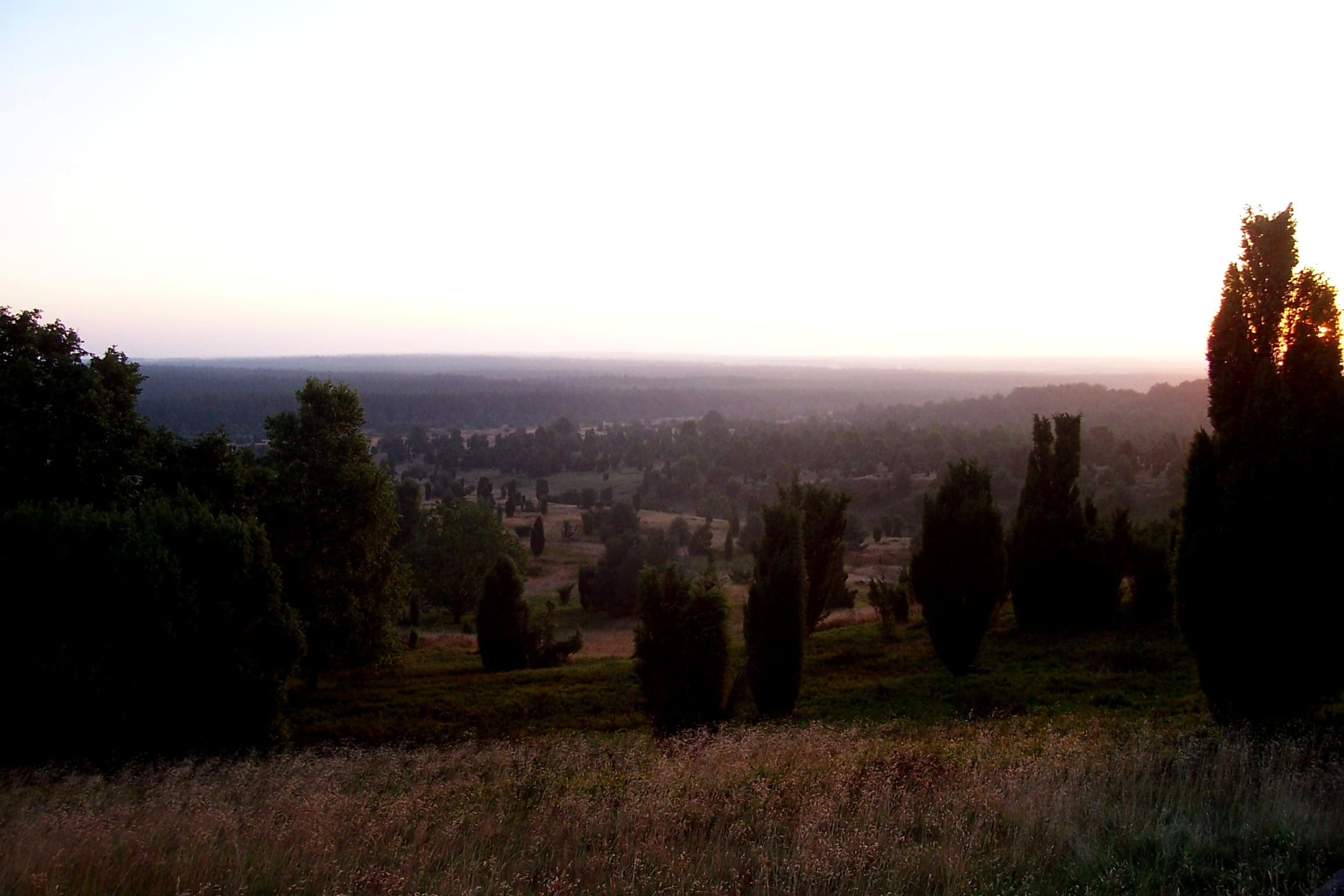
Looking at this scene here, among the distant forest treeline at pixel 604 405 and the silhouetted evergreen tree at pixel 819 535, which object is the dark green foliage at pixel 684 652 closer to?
the silhouetted evergreen tree at pixel 819 535

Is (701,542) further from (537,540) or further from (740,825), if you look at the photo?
(740,825)

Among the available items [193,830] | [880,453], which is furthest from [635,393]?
[193,830]

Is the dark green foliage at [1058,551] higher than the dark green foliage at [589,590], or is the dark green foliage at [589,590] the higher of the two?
the dark green foliage at [1058,551]

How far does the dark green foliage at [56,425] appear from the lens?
1374 centimetres

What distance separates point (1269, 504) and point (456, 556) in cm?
3003

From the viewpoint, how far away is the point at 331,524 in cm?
1777

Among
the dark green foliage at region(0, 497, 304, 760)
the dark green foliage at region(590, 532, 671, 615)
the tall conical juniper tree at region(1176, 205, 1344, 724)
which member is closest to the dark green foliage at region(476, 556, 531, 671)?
the dark green foliage at region(0, 497, 304, 760)

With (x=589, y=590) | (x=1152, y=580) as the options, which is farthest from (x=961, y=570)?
(x=589, y=590)

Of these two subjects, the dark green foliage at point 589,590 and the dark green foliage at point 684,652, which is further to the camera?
the dark green foliage at point 589,590

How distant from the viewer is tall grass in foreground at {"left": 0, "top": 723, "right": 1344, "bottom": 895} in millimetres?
4730

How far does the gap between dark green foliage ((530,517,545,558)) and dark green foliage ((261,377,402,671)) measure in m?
35.8

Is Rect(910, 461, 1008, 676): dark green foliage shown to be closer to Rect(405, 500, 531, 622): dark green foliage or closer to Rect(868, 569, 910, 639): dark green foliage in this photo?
Rect(868, 569, 910, 639): dark green foliage

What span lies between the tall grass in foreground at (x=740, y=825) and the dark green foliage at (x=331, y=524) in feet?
29.2

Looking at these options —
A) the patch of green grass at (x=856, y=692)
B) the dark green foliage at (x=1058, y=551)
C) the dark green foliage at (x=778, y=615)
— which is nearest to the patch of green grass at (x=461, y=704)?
the patch of green grass at (x=856, y=692)
